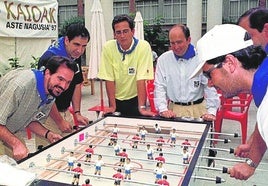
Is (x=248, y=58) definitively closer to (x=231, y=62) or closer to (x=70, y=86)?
(x=231, y=62)

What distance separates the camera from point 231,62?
5.37 feet

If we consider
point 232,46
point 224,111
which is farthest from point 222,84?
point 224,111

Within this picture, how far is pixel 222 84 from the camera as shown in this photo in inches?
66.0

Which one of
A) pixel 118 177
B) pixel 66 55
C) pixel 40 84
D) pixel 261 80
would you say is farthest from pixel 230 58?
pixel 66 55

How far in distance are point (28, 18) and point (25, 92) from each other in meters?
3.95

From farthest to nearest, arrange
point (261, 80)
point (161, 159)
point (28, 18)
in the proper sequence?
point (28, 18) → point (161, 159) → point (261, 80)

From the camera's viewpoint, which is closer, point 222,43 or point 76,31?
point 222,43

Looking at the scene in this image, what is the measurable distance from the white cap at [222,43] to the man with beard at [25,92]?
88cm

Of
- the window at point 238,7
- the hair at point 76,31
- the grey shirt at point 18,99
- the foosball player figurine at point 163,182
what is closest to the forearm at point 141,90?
the hair at point 76,31

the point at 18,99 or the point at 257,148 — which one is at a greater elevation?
the point at 18,99

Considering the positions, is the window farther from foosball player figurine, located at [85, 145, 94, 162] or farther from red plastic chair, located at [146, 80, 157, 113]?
foosball player figurine, located at [85, 145, 94, 162]

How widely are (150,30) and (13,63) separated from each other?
28.5 feet

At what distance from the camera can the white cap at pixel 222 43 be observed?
166 cm

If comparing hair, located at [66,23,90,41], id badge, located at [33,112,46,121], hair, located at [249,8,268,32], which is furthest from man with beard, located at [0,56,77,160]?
hair, located at [249,8,268,32]
